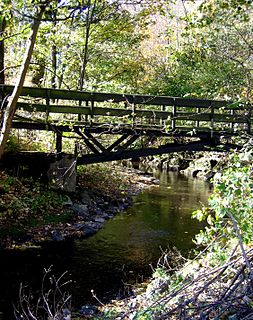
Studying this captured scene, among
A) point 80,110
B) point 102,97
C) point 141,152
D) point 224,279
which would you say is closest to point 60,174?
point 80,110

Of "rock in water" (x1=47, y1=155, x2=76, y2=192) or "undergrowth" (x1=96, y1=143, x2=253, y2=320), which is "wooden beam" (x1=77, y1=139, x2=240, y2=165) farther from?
"undergrowth" (x1=96, y1=143, x2=253, y2=320)

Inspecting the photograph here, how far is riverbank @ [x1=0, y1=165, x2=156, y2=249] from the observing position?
9.51 meters

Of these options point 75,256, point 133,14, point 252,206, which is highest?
point 133,14

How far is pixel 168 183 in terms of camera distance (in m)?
19.9

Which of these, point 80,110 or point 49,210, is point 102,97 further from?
point 49,210

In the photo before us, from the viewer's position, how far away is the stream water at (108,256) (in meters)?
6.96

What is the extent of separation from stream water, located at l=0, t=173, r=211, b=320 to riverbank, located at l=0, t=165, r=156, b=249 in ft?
1.39

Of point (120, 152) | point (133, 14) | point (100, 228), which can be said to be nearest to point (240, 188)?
point (100, 228)

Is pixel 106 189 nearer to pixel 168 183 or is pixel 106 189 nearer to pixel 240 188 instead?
pixel 168 183

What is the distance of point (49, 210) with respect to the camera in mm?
11094

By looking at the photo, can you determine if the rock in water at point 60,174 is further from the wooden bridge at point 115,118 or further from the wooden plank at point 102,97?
the wooden plank at point 102,97

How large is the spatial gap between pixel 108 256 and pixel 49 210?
311 centimetres

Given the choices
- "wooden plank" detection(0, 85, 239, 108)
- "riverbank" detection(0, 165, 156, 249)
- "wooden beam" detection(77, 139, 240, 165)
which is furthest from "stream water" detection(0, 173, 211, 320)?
"wooden plank" detection(0, 85, 239, 108)

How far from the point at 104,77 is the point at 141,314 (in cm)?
1547
